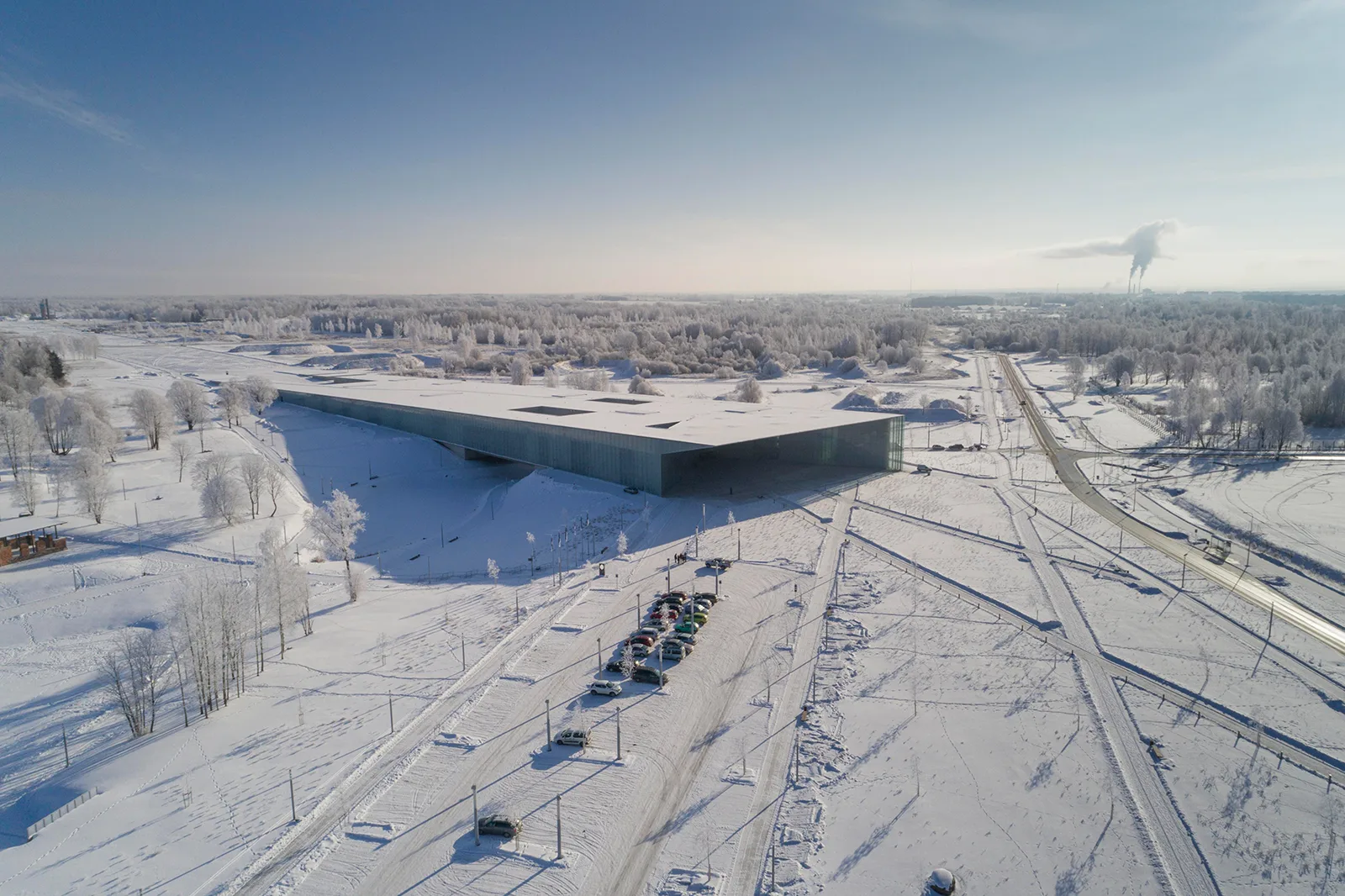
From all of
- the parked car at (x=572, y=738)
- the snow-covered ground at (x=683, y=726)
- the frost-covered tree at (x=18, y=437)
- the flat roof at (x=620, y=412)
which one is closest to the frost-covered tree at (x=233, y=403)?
the flat roof at (x=620, y=412)

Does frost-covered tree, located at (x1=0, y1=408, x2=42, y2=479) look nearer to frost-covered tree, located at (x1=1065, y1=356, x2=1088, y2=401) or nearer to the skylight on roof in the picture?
the skylight on roof

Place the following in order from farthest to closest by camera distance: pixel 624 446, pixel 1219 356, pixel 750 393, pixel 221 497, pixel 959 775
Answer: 1. pixel 1219 356
2. pixel 750 393
3. pixel 624 446
4. pixel 221 497
5. pixel 959 775

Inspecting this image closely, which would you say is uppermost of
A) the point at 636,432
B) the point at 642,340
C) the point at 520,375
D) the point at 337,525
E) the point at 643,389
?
the point at 642,340

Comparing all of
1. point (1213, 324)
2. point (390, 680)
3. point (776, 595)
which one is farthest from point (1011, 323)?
point (390, 680)

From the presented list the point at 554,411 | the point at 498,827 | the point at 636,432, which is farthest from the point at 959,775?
the point at 554,411

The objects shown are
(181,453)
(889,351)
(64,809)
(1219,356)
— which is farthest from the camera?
(889,351)

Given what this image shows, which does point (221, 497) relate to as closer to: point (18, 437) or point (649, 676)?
point (18, 437)
